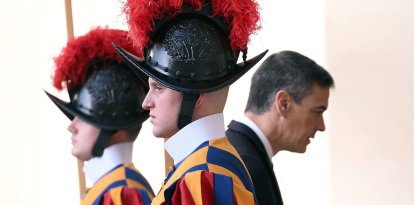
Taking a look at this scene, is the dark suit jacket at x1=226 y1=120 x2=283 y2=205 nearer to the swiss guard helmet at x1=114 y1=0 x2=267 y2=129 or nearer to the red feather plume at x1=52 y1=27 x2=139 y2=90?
the swiss guard helmet at x1=114 y1=0 x2=267 y2=129

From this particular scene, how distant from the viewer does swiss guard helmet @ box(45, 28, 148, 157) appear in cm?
310

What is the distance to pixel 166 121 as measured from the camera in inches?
82.0

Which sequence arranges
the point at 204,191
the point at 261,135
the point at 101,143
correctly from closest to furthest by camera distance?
the point at 204,191 → the point at 261,135 → the point at 101,143

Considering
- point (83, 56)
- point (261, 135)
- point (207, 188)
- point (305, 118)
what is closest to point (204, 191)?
point (207, 188)

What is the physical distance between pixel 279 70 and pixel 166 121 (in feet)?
2.82

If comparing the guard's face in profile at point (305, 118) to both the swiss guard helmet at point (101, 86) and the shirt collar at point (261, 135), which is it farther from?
the swiss guard helmet at point (101, 86)

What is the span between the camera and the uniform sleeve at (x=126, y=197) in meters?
2.92

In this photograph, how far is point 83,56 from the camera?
126 inches

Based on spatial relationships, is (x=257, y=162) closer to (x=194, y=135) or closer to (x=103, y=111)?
(x=194, y=135)

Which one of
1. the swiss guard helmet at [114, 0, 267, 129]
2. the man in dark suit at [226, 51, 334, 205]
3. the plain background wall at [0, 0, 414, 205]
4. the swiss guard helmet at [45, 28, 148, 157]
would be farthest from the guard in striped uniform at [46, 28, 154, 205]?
the swiss guard helmet at [114, 0, 267, 129]

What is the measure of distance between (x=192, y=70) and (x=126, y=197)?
37.5 inches

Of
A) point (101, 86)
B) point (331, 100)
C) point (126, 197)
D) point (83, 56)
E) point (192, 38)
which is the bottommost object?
point (126, 197)

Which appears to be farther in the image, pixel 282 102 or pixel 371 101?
pixel 371 101

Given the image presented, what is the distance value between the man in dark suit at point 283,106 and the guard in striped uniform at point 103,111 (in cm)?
48
